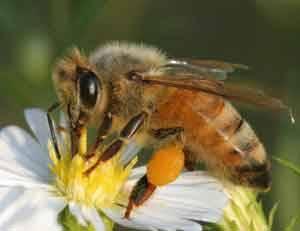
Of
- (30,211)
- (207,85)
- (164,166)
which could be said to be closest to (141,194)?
(164,166)

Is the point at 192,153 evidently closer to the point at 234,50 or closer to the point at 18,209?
the point at 18,209

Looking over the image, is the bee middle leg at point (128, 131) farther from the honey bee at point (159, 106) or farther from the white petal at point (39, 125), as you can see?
the white petal at point (39, 125)

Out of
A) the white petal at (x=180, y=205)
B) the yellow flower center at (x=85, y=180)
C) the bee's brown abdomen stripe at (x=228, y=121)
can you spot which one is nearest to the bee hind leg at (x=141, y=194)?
the white petal at (x=180, y=205)

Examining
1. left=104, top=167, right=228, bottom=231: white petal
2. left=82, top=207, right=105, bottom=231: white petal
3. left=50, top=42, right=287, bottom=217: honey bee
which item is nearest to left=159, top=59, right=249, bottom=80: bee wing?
left=50, top=42, right=287, bottom=217: honey bee

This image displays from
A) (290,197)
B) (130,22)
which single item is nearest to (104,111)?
(290,197)

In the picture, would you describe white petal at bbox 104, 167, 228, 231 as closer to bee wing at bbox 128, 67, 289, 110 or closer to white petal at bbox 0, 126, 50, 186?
white petal at bbox 0, 126, 50, 186
